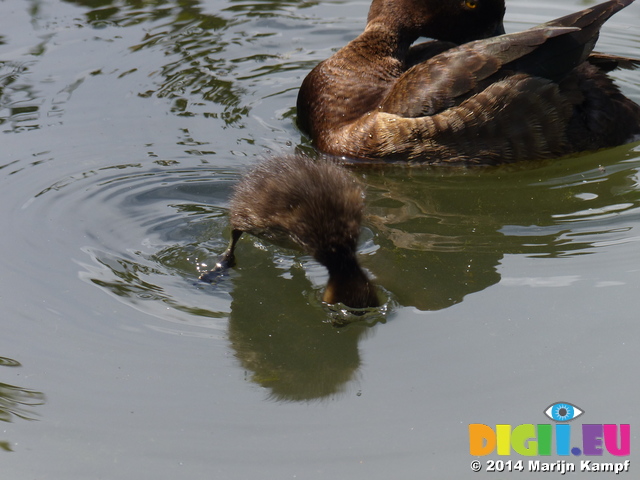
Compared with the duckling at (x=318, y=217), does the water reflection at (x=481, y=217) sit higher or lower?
lower

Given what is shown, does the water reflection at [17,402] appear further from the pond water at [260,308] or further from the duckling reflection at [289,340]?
the duckling reflection at [289,340]

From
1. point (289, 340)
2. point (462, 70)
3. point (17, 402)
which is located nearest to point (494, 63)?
point (462, 70)

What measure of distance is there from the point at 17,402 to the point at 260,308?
1192 mm

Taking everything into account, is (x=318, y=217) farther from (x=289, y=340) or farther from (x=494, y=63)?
(x=494, y=63)

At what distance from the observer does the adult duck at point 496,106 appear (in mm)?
5895

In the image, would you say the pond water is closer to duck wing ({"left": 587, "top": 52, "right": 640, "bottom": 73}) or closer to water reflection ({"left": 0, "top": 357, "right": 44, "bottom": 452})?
water reflection ({"left": 0, "top": 357, "right": 44, "bottom": 452})

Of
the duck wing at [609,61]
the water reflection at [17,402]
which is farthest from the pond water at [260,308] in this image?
the duck wing at [609,61]

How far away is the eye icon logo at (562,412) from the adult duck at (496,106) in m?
2.63

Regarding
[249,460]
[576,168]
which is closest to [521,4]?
[576,168]

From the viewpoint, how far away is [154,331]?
161 inches

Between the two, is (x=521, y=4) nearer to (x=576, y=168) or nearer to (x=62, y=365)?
(x=576, y=168)

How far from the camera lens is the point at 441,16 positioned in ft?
22.4

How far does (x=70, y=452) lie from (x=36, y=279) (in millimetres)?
1333

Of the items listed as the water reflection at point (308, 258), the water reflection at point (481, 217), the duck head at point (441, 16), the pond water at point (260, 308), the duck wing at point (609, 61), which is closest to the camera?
the pond water at point (260, 308)
